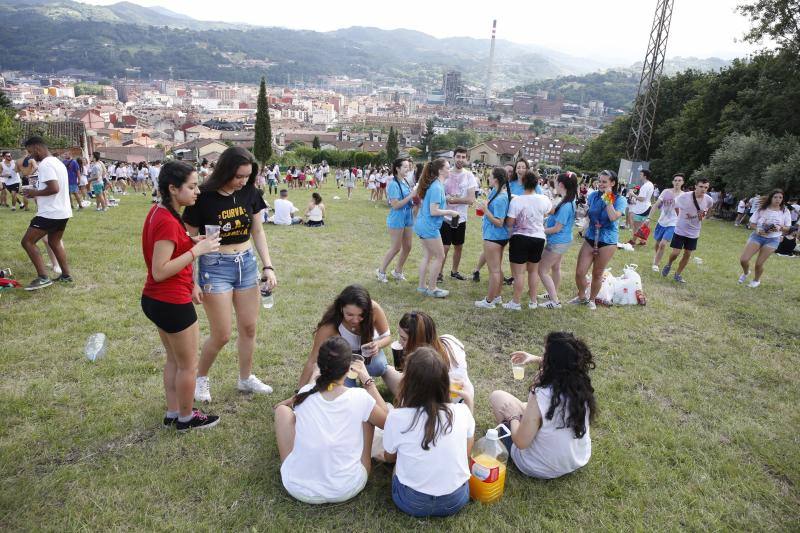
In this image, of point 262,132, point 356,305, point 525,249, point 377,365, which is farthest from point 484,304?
point 262,132

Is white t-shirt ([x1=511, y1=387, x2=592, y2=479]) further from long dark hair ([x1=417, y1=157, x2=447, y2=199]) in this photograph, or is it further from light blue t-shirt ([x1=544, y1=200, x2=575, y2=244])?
long dark hair ([x1=417, y1=157, x2=447, y2=199])

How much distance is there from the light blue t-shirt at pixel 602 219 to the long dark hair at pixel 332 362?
4.65m

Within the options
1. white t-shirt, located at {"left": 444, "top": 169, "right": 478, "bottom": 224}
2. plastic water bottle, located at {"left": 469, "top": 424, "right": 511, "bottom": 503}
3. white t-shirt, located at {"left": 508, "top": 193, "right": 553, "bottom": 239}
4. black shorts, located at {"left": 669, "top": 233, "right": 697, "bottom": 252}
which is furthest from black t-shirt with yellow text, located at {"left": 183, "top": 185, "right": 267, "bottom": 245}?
black shorts, located at {"left": 669, "top": 233, "right": 697, "bottom": 252}

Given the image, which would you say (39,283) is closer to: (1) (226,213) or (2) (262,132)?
(1) (226,213)

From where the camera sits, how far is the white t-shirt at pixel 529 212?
604 centimetres

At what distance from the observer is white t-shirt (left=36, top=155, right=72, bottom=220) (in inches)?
235

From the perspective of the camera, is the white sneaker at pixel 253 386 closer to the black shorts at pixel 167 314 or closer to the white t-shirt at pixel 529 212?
the black shorts at pixel 167 314

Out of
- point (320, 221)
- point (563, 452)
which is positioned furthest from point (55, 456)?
point (320, 221)

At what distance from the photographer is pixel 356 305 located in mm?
3693

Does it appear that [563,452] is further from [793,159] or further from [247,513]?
[793,159]

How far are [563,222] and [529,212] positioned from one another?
0.64m

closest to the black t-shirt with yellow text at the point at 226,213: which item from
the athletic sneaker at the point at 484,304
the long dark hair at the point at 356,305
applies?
the long dark hair at the point at 356,305

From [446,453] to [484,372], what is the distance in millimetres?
2145

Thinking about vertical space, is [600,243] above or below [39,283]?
above
